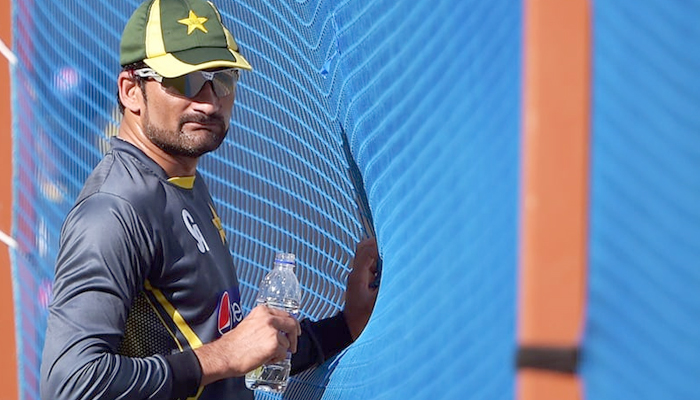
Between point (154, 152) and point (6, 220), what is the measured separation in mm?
907

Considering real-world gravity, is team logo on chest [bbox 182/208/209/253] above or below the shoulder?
below

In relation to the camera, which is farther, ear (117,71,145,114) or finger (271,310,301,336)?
ear (117,71,145,114)

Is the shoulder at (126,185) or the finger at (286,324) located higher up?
the shoulder at (126,185)

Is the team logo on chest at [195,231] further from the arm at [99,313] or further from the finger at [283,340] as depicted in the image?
the finger at [283,340]

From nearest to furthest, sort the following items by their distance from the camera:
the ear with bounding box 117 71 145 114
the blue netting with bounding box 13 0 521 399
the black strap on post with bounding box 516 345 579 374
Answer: the black strap on post with bounding box 516 345 579 374 < the blue netting with bounding box 13 0 521 399 < the ear with bounding box 117 71 145 114

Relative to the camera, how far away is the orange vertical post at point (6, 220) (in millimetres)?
3479

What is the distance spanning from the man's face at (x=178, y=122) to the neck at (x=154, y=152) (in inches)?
0.6

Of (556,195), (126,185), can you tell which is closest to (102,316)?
(126,185)

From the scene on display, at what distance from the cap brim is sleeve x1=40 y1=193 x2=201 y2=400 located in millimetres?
368

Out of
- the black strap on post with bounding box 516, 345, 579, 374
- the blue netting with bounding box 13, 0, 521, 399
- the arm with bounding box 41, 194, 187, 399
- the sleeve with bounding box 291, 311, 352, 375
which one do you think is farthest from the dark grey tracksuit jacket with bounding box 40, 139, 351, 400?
the black strap on post with bounding box 516, 345, 579, 374

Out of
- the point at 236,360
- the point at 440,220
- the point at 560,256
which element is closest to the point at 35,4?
the point at 236,360

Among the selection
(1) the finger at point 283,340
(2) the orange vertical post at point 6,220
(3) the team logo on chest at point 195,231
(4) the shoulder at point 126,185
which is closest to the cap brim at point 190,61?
(4) the shoulder at point 126,185

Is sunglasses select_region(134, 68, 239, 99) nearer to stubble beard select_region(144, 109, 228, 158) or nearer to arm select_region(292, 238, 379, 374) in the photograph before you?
stubble beard select_region(144, 109, 228, 158)

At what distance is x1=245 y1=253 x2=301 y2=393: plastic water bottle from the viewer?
3.02 meters
